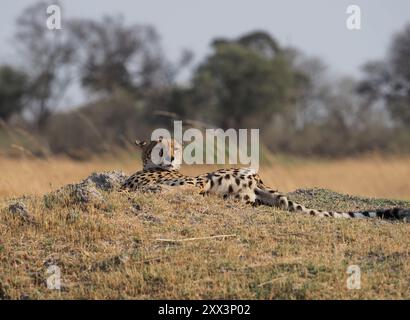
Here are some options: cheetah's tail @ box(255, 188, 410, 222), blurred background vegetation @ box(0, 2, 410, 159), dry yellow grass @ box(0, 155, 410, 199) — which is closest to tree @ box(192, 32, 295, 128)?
blurred background vegetation @ box(0, 2, 410, 159)

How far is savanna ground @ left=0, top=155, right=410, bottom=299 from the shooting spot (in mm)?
4719

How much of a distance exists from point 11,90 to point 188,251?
85.5 feet

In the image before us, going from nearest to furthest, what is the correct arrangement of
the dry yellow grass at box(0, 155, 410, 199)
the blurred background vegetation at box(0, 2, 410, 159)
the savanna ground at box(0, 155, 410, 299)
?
the savanna ground at box(0, 155, 410, 299), the dry yellow grass at box(0, 155, 410, 199), the blurred background vegetation at box(0, 2, 410, 159)

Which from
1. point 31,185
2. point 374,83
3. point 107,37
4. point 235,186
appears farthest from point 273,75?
point 235,186

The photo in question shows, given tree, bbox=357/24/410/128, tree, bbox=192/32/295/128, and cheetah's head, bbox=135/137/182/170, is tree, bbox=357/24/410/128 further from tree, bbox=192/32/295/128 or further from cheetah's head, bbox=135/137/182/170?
cheetah's head, bbox=135/137/182/170

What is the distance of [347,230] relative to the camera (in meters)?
5.73

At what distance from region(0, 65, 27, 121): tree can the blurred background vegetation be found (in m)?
0.04

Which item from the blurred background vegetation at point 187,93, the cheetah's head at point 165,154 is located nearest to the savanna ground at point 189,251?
the cheetah's head at point 165,154

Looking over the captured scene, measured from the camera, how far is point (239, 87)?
29.5m

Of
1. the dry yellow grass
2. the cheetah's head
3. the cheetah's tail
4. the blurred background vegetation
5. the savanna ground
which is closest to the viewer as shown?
the savanna ground

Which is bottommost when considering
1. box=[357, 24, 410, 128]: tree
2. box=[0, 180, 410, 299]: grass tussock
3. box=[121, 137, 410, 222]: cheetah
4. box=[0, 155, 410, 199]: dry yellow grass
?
box=[0, 180, 410, 299]: grass tussock

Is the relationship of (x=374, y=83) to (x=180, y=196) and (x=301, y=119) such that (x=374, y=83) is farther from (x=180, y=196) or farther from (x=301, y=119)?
(x=180, y=196)

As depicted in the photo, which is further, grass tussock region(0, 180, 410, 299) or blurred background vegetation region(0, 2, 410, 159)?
blurred background vegetation region(0, 2, 410, 159)

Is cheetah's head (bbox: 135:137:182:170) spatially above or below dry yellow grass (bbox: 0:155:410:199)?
below
